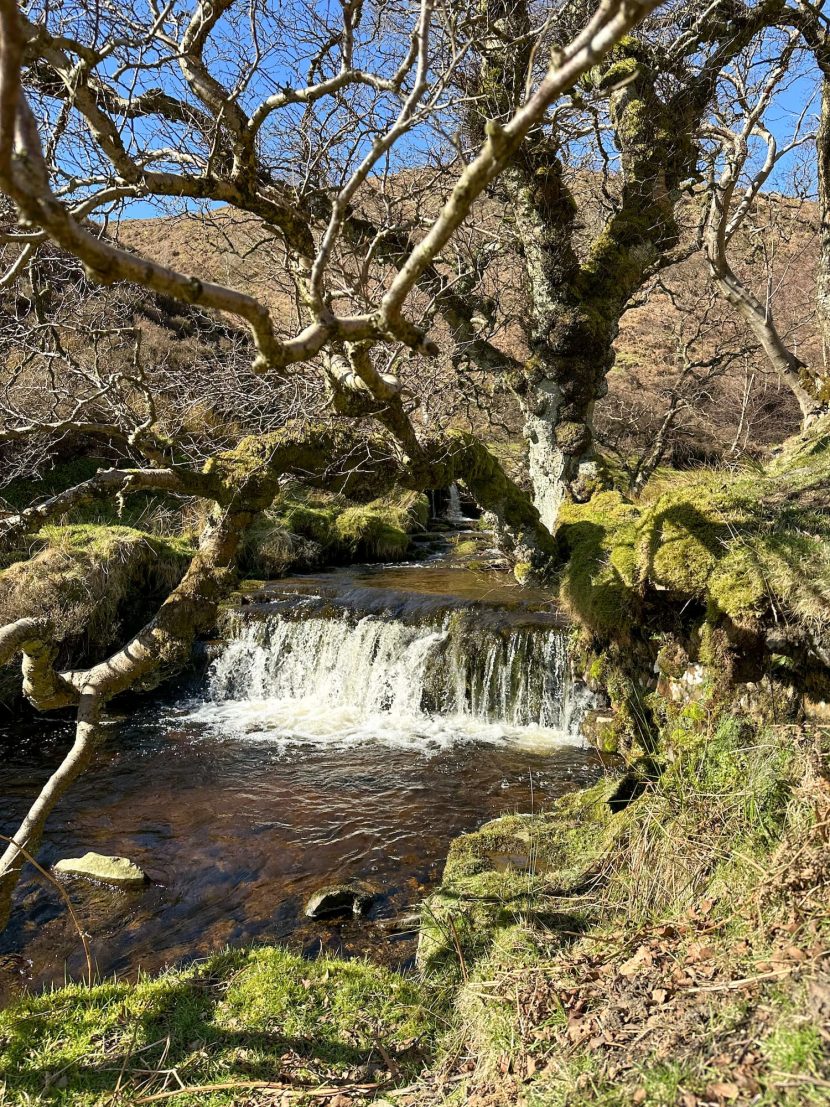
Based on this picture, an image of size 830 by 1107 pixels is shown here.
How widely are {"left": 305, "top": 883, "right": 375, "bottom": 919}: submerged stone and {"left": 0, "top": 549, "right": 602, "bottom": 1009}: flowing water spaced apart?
0.32ft

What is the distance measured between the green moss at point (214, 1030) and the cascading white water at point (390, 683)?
15.7ft

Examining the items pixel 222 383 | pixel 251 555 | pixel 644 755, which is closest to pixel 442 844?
pixel 644 755

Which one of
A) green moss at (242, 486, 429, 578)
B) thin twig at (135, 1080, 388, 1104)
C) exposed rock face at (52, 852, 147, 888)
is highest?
green moss at (242, 486, 429, 578)

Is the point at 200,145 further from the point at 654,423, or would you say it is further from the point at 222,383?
the point at 654,423

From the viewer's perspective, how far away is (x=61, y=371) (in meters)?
11.7

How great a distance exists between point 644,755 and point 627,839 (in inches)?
44.1

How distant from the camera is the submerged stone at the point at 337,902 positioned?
5203 millimetres

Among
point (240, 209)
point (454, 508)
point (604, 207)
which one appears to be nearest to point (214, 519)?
point (240, 209)

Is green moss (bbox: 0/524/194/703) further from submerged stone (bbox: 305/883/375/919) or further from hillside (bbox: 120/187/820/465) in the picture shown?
submerged stone (bbox: 305/883/375/919)

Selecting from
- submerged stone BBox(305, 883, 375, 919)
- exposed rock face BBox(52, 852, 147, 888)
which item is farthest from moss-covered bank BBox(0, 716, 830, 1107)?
exposed rock face BBox(52, 852, 147, 888)

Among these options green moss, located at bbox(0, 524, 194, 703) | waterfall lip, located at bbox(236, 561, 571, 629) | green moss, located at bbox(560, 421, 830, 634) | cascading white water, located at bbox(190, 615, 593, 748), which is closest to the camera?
green moss, located at bbox(560, 421, 830, 634)

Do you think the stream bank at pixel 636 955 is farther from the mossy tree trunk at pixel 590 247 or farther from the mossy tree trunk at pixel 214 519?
the mossy tree trunk at pixel 590 247

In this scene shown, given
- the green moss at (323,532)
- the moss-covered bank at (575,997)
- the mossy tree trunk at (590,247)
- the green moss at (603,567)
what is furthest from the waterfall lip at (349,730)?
the green moss at (323,532)

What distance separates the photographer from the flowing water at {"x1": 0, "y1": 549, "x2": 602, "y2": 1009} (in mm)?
5309
